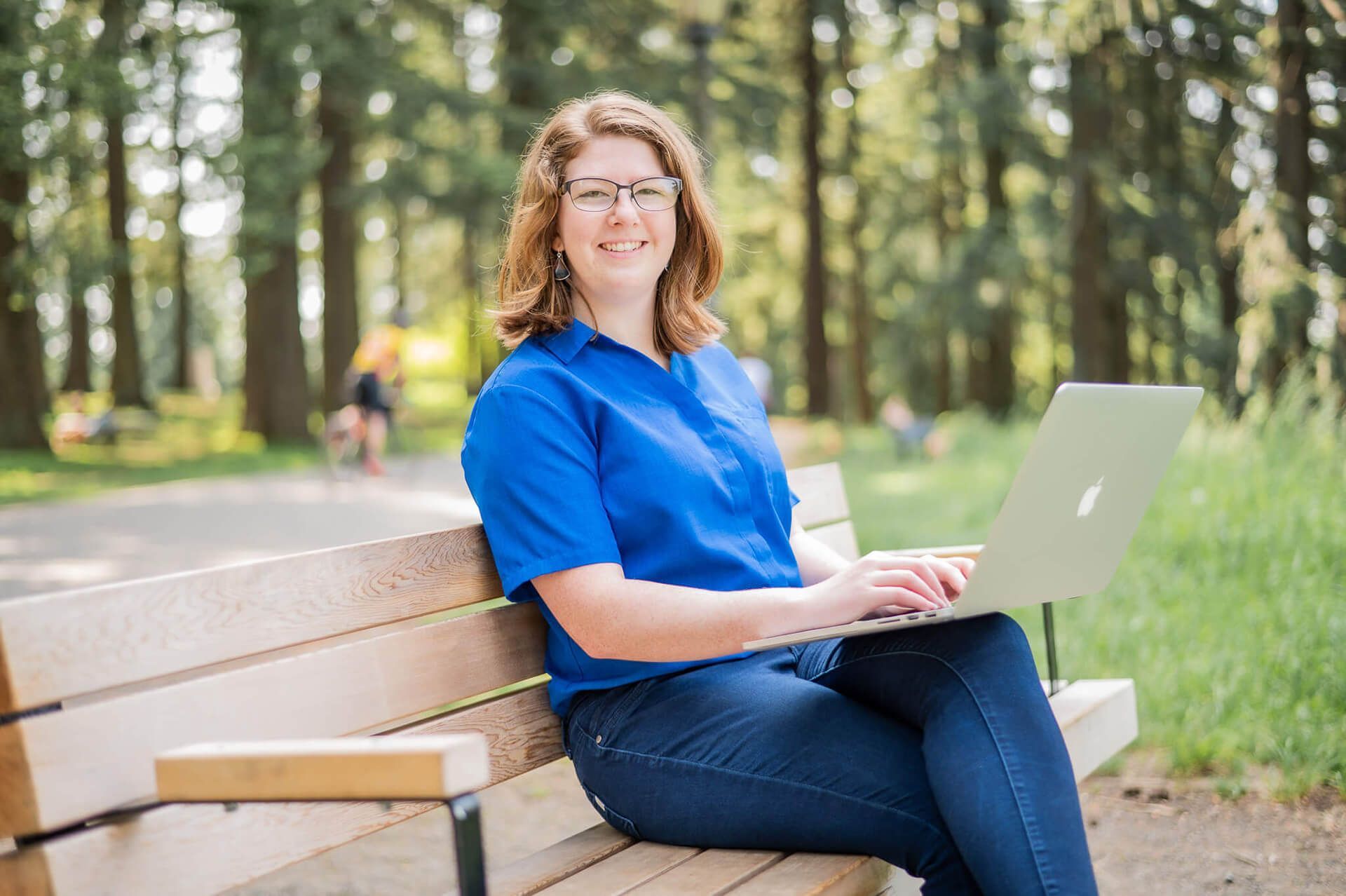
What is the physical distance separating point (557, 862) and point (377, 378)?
1225cm

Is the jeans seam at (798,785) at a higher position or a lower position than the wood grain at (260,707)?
lower

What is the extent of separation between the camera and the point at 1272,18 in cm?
993

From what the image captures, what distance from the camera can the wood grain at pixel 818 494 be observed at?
336cm

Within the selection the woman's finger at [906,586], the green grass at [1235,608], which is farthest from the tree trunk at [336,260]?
the woman's finger at [906,586]

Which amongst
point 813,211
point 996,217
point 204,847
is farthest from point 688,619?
point 813,211

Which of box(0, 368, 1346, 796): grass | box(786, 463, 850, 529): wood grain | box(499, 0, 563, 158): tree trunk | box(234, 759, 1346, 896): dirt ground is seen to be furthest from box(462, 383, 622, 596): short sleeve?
box(499, 0, 563, 158): tree trunk

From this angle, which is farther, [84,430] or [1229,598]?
[84,430]

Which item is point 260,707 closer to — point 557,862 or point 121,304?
point 557,862

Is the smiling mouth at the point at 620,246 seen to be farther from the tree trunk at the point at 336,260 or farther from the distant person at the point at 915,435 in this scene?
the tree trunk at the point at 336,260

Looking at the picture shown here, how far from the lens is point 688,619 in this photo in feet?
7.12

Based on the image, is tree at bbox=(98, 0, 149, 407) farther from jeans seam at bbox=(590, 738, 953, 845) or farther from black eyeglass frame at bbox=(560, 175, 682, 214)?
jeans seam at bbox=(590, 738, 953, 845)

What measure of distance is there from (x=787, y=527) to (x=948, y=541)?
573cm

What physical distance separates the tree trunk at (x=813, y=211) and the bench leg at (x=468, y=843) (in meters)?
20.4

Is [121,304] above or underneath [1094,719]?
above
